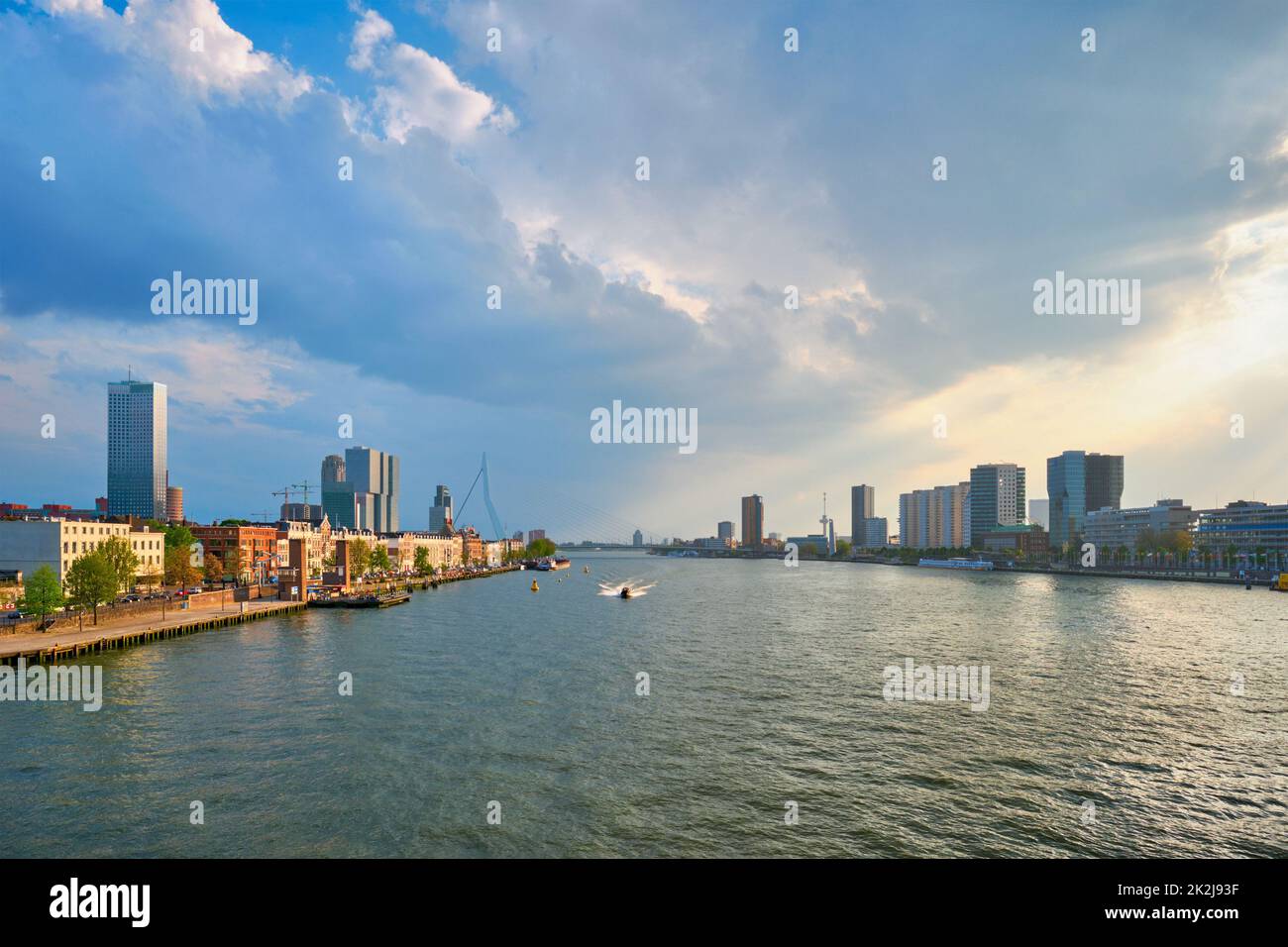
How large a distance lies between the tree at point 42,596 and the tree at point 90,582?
182cm

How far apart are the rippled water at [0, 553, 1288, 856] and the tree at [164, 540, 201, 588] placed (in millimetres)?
47889

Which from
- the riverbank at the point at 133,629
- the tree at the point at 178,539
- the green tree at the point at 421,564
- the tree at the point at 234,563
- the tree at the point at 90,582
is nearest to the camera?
the riverbank at the point at 133,629

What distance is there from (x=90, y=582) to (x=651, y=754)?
54977 millimetres

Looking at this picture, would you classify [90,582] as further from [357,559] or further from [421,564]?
[421,564]

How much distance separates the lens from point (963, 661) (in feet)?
152

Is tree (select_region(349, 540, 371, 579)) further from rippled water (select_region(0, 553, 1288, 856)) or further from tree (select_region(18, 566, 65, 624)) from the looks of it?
rippled water (select_region(0, 553, 1288, 856))

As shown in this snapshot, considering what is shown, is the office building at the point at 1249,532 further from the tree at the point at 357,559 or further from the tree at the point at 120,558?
the tree at the point at 120,558

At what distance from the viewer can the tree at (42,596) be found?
2061 inches

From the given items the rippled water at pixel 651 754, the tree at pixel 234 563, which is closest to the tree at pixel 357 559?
the tree at pixel 234 563

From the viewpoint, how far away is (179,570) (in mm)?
92938

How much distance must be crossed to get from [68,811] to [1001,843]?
28.3m

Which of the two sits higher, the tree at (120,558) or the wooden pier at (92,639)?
the tree at (120,558)
